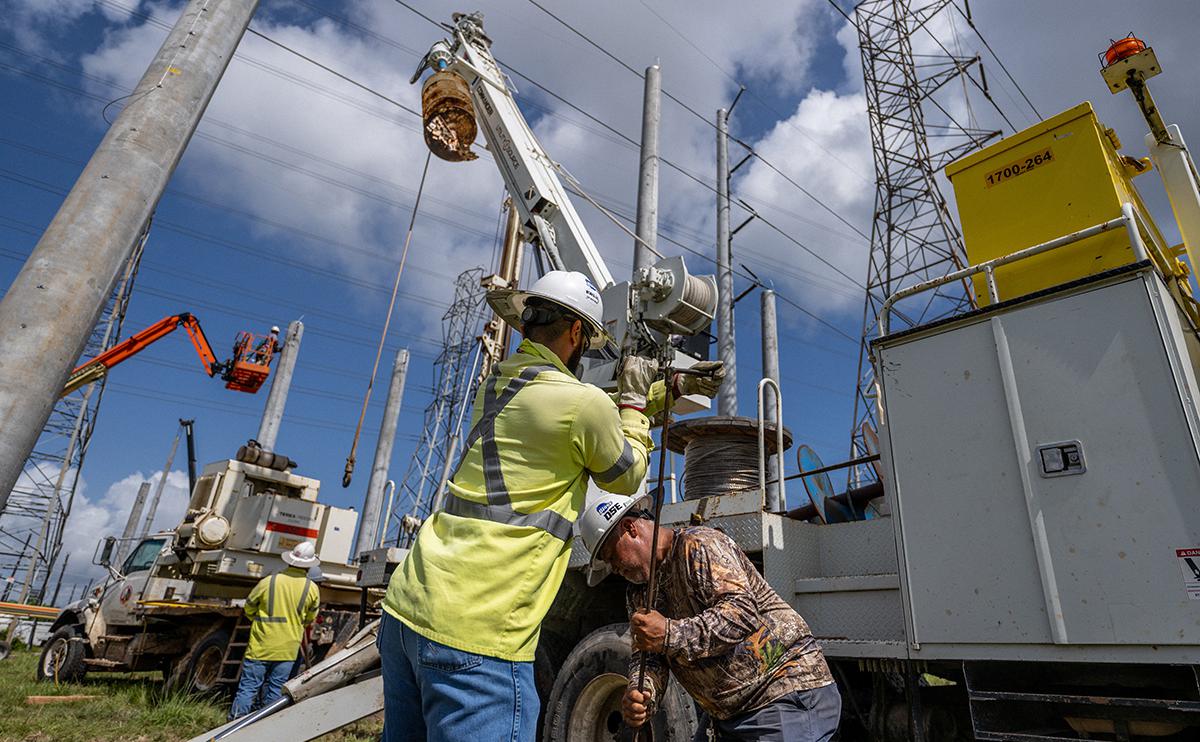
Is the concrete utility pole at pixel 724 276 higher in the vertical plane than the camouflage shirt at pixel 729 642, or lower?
higher

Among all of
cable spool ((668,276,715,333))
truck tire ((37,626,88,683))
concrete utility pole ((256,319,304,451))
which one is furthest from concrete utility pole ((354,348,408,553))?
cable spool ((668,276,715,333))

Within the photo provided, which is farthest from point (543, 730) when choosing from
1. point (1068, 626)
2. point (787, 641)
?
point (1068, 626)

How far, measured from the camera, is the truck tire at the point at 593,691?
4.34m

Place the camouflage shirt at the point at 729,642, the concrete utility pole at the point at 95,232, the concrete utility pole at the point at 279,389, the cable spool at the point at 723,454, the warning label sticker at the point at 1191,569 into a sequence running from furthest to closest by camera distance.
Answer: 1. the concrete utility pole at the point at 279,389
2. the cable spool at the point at 723,454
3. the concrete utility pole at the point at 95,232
4. the warning label sticker at the point at 1191,569
5. the camouflage shirt at the point at 729,642

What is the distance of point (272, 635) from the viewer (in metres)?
8.12

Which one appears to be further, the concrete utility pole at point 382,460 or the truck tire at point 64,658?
the concrete utility pole at point 382,460

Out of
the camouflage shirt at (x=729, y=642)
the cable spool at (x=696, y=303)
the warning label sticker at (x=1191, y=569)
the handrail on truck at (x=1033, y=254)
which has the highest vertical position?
the cable spool at (x=696, y=303)

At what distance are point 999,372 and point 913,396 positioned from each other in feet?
1.49

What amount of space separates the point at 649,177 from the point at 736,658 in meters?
8.75

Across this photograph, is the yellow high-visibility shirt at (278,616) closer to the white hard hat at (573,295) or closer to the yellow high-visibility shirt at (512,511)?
the white hard hat at (573,295)

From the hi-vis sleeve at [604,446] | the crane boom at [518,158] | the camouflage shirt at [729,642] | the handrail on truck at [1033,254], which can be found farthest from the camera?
the crane boom at [518,158]

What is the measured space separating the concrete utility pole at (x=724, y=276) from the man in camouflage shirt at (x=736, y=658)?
8.28 m

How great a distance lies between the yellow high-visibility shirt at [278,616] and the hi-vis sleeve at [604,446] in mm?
7373

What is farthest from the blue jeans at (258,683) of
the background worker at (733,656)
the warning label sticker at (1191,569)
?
the warning label sticker at (1191,569)
